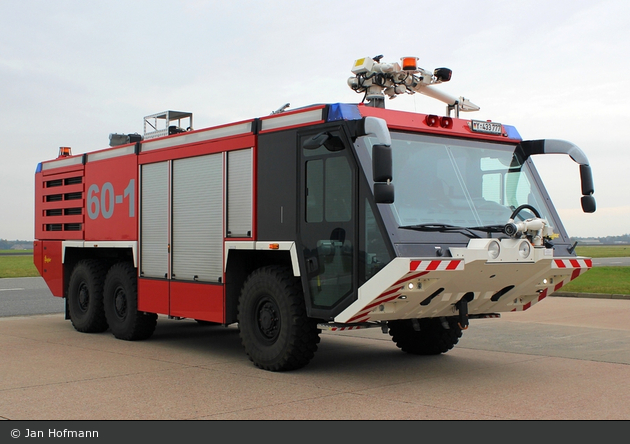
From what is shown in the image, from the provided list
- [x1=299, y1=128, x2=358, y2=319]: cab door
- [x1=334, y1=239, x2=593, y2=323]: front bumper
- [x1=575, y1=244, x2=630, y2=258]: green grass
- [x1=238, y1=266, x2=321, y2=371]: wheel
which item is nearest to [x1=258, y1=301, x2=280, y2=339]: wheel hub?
A: [x1=238, y1=266, x2=321, y2=371]: wheel

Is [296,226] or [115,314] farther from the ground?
[296,226]

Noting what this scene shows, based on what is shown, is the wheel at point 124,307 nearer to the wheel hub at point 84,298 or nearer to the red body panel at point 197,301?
the wheel hub at point 84,298

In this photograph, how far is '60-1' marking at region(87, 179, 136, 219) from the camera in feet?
36.6

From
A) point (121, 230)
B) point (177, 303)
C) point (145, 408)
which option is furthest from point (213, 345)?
point (145, 408)

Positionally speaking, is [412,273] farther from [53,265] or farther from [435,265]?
[53,265]

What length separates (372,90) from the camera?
9047 millimetres

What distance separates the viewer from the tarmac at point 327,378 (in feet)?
21.1

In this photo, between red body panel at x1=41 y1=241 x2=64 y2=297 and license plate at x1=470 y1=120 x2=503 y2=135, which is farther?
red body panel at x1=41 y1=241 x2=64 y2=297

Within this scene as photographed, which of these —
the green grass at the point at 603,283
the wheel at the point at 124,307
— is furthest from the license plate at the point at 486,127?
the green grass at the point at 603,283

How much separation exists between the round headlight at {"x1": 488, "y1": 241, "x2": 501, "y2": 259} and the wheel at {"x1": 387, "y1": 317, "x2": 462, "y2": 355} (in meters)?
2.10

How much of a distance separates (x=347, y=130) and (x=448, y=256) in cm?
160

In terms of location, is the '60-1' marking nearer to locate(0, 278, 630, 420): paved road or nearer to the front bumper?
locate(0, 278, 630, 420): paved road
